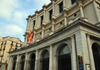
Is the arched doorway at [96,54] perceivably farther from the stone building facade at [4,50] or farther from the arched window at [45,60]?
the stone building facade at [4,50]

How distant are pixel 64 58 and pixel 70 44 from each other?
272cm

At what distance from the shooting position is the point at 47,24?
87.3 feet

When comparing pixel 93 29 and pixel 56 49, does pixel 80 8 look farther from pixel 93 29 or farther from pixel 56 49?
pixel 56 49

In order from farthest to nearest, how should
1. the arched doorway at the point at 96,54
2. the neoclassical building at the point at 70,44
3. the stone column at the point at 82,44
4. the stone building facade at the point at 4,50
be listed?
the stone building facade at the point at 4,50 → the arched doorway at the point at 96,54 → the neoclassical building at the point at 70,44 → the stone column at the point at 82,44

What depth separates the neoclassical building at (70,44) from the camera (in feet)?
34.6

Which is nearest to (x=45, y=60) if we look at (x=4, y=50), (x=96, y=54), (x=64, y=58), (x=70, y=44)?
(x=64, y=58)

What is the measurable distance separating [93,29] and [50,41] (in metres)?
6.53

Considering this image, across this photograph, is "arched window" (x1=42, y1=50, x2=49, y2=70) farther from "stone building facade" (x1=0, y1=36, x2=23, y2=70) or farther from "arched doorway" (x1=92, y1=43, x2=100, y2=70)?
"stone building facade" (x1=0, y1=36, x2=23, y2=70)

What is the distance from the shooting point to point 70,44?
12.2m

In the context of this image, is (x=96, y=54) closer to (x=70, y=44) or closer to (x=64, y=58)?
(x=70, y=44)

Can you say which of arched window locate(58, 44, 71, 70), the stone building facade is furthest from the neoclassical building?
the stone building facade

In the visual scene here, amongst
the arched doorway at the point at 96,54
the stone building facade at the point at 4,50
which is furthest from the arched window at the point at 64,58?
the stone building facade at the point at 4,50

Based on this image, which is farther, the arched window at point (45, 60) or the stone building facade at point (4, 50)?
the stone building facade at point (4, 50)

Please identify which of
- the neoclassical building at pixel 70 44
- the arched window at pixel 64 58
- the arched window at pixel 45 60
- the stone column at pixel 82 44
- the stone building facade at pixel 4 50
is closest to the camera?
the stone column at pixel 82 44
